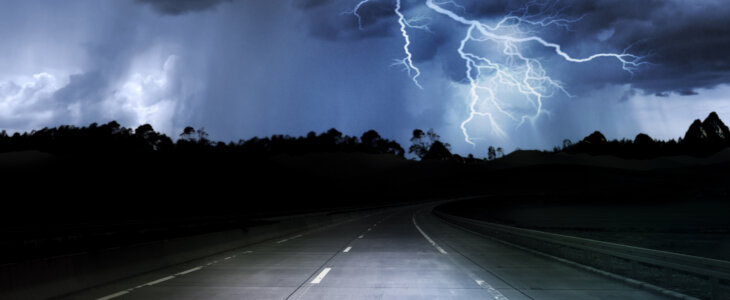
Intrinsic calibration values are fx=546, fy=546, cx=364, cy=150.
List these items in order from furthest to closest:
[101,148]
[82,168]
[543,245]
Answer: [101,148], [82,168], [543,245]

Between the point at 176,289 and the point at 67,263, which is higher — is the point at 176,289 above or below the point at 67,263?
below

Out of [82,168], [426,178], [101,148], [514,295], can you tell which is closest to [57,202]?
[82,168]

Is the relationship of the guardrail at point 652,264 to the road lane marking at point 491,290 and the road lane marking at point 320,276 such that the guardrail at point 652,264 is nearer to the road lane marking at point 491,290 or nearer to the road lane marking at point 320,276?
the road lane marking at point 491,290

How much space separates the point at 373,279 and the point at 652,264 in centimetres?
540

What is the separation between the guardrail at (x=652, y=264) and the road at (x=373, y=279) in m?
0.55

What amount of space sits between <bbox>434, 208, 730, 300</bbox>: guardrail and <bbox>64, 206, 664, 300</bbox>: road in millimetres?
549

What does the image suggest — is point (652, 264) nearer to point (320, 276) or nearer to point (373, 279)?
point (373, 279)

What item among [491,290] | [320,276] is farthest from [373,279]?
[491,290]

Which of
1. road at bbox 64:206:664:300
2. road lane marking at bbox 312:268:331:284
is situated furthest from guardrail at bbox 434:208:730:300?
road lane marking at bbox 312:268:331:284

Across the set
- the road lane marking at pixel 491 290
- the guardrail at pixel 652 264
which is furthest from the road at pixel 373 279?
the guardrail at pixel 652 264

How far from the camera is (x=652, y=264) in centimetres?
1050

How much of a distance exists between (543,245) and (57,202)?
2820 inches

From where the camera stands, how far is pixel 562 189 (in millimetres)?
163625

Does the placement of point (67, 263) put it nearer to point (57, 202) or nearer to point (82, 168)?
point (57, 202)
